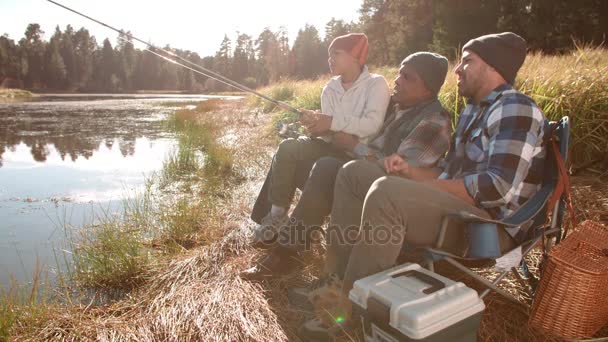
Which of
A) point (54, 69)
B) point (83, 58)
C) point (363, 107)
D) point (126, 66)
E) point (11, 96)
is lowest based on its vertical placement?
point (11, 96)

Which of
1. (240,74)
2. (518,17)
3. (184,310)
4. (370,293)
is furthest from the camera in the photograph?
(240,74)

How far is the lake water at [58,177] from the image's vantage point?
3.34m

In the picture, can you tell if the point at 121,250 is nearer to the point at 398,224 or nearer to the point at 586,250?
the point at 398,224

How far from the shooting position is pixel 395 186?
155 cm

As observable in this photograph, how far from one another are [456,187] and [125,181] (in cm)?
482

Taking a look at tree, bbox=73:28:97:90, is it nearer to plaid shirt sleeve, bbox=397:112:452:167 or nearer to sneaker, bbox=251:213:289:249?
sneaker, bbox=251:213:289:249

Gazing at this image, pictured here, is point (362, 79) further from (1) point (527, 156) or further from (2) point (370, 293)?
(2) point (370, 293)

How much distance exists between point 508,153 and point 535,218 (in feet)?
1.16

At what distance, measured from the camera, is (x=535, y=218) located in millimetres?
1725

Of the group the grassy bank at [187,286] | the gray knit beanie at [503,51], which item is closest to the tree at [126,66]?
the grassy bank at [187,286]

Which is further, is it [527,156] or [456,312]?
[527,156]

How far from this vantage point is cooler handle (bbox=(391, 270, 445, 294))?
1.33 metres

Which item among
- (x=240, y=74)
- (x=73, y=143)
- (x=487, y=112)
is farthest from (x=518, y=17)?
Result: (x=240, y=74)

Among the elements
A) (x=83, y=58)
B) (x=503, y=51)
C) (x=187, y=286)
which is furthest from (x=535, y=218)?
(x=83, y=58)
